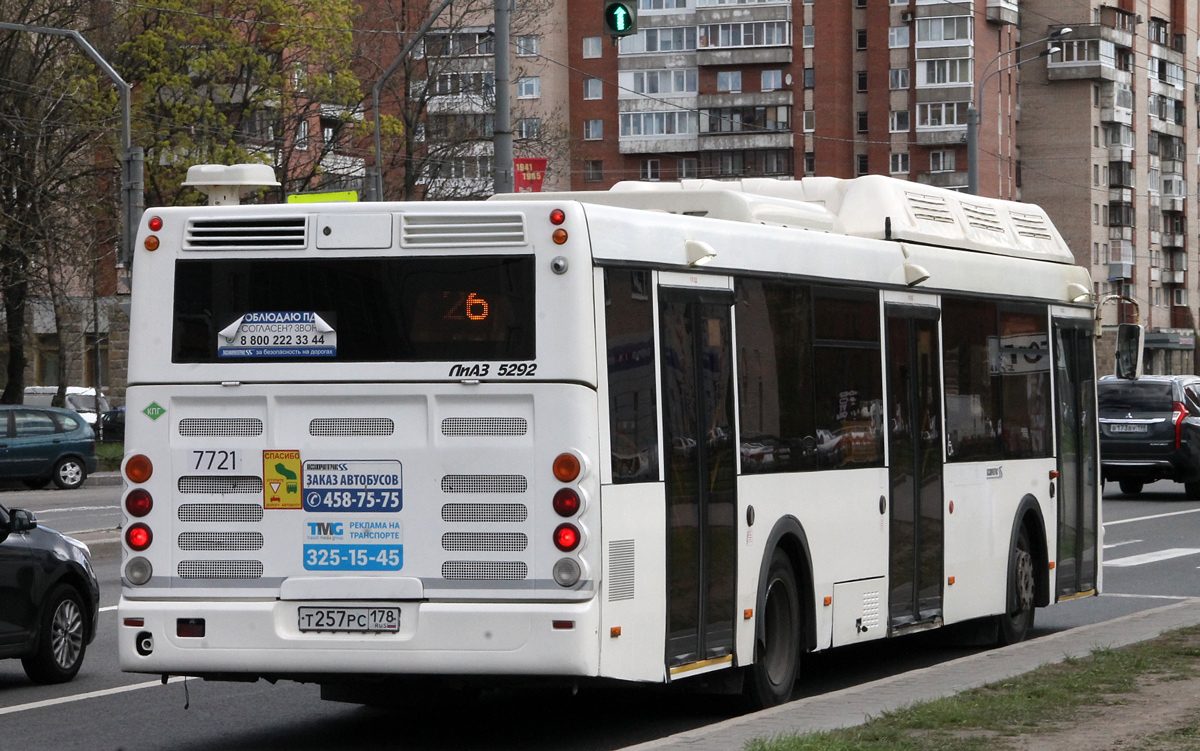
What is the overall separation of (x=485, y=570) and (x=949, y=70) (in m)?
90.0

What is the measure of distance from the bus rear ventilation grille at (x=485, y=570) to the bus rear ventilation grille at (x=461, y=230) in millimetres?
1380

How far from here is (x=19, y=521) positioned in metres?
11.3

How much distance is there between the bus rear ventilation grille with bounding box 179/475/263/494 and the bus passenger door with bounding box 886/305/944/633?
14.2 ft

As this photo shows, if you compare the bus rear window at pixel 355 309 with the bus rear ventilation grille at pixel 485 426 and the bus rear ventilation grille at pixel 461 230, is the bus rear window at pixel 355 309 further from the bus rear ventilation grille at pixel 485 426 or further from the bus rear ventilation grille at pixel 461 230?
the bus rear ventilation grille at pixel 485 426

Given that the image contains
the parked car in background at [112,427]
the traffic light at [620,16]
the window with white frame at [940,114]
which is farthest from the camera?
the window with white frame at [940,114]

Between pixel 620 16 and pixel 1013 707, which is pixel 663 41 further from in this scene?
pixel 1013 707

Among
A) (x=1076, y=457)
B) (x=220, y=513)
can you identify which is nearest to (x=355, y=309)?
(x=220, y=513)

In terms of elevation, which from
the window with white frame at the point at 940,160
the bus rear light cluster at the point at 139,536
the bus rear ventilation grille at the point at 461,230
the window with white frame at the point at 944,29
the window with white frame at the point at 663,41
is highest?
the window with white frame at the point at 663,41

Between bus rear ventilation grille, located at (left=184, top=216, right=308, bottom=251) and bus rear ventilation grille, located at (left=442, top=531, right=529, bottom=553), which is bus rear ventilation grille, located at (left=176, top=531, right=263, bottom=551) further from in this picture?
bus rear ventilation grille, located at (left=184, top=216, right=308, bottom=251)

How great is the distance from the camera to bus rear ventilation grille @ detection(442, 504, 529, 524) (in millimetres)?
8453

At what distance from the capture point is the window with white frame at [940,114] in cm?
9544

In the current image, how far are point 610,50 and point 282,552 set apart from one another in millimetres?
93874

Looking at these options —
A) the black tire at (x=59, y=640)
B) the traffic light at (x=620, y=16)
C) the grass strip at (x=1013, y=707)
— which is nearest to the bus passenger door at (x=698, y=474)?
the grass strip at (x=1013, y=707)

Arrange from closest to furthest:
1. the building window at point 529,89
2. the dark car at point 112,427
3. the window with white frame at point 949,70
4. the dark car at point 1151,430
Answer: the dark car at point 1151,430, the dark car at point 112,427, the window with white frame at point 949,70, the building window at point 529,89
